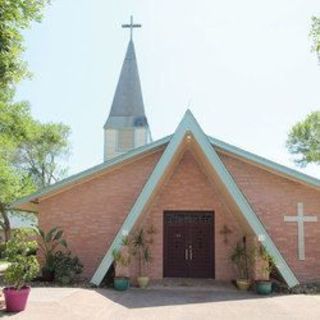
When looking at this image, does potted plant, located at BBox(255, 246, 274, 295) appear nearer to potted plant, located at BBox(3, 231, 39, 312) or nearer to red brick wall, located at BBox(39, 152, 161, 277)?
red brick wall, located at BBox(39, 152, 161, 277)

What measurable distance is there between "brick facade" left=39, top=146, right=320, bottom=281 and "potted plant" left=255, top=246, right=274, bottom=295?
2135mm

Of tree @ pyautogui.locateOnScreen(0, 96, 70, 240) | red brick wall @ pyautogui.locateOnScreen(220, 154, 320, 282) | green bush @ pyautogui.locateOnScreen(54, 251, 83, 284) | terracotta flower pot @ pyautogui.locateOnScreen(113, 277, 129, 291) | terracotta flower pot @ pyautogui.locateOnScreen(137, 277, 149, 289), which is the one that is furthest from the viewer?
tree @ pyautogui.locateOnScreen(0, 96, 70, 240)

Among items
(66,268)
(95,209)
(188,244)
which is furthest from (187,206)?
(66,268)

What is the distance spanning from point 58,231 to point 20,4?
920 cm

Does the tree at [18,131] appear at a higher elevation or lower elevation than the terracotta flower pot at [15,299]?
higher

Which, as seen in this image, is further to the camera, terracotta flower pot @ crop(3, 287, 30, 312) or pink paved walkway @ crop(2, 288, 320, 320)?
pink paved walkway @ crop(2, 288, 320, 320)

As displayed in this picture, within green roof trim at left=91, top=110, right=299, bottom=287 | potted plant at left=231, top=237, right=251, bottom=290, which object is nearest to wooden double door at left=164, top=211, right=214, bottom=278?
potted plant at left=231, top=237, right=251, bottom=290

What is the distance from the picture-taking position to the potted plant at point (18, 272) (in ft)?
35.3

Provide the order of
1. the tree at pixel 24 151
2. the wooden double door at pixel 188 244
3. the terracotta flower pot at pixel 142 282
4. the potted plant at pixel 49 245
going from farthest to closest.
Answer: the tree at pixel 24 151 → the wooden double door at pixel 188 244 → the potted plant at pixel 49 245 → the terracotta flower pot at pixel 142 282

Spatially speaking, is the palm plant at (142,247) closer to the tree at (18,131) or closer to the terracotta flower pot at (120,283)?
the terracotta flower pot at (120,283)

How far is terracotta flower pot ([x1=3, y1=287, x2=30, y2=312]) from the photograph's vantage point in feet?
35.1

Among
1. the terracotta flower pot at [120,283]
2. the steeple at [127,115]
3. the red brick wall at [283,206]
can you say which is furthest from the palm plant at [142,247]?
the steeple at [127,115]

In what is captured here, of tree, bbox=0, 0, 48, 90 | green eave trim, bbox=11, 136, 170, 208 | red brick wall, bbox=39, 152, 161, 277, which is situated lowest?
red brick wall, bbox=39, 152, 161, 277

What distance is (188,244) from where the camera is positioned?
19.2m
